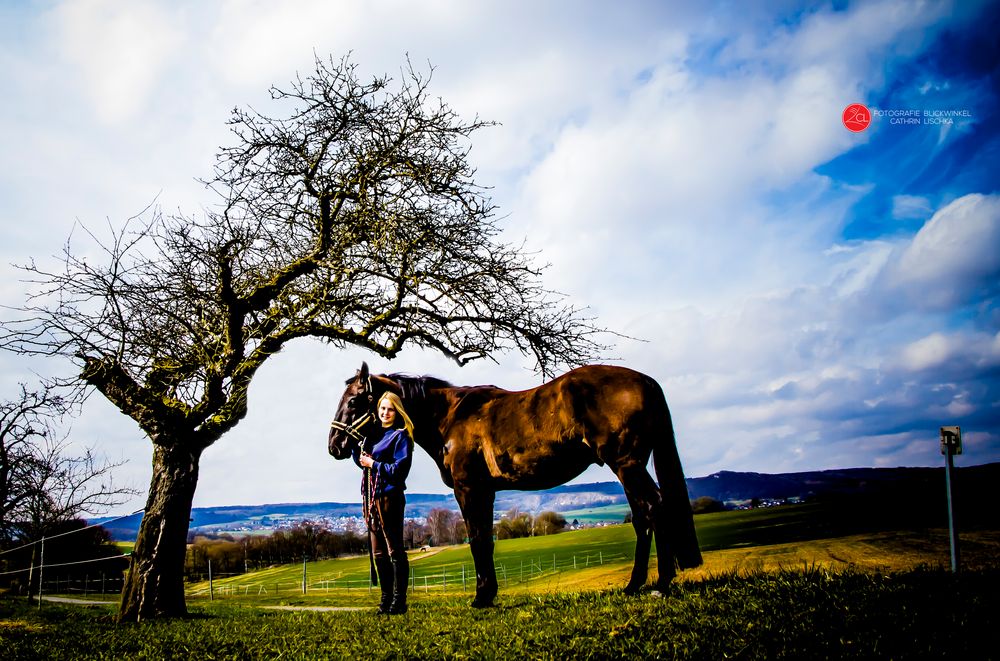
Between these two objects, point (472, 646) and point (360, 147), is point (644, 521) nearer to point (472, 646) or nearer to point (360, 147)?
point (472, 646)

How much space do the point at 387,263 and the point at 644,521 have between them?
6530 mm

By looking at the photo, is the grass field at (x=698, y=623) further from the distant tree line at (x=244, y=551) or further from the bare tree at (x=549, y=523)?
the distant tree line at (x=244, y=551)

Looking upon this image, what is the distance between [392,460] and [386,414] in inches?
23.4

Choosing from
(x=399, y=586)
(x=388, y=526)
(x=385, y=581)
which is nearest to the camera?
(x=399, y=586)

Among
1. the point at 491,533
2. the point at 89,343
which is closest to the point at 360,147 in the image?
the point at 89,343

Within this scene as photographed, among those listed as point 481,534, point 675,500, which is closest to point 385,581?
point 481,534

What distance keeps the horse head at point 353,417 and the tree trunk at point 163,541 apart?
12.6ft

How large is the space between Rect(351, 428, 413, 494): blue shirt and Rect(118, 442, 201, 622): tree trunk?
14.7ft

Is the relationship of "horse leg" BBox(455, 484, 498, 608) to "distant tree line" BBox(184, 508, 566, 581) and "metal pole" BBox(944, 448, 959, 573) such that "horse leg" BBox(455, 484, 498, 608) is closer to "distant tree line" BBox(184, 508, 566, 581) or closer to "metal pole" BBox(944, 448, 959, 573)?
"metal pole" BBox(944, 448, 959, 573)

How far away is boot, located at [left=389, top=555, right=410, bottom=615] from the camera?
768 cm

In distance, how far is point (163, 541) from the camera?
987 cm

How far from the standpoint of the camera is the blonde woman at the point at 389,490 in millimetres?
7754

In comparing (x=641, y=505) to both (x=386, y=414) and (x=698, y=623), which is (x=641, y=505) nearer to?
(x=698, y=623)

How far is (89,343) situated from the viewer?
1039 centimetres
